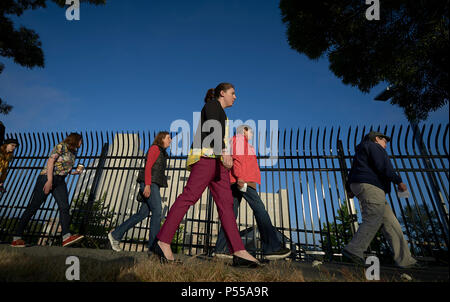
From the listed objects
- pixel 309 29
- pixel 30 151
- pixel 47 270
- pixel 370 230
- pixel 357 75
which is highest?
pixel 309 29

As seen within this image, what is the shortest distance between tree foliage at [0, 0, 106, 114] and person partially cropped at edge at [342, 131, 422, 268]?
347 inches

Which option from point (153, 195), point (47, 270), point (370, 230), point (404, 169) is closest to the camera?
point (47, 270)

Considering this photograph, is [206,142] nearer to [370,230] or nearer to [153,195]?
[153,195]

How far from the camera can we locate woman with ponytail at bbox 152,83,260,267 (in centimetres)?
212

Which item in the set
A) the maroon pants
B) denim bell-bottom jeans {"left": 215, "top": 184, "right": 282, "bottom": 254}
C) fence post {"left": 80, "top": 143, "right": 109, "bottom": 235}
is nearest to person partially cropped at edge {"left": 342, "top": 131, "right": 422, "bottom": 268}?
denim bell-bottom jeans {"left": 215, "top": 184, "right": 282, "bottom": 254}

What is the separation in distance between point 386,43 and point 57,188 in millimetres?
8118

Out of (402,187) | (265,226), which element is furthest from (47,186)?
(402,187)

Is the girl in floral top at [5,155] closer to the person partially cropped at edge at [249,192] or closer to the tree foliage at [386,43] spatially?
the person partially cropped at edge at [249,192]

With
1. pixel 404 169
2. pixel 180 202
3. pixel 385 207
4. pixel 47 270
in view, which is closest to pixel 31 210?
pixel 47 270

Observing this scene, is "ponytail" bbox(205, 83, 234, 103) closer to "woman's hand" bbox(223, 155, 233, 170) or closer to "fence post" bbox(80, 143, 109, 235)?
"woman's hand" bbox(223, 155, 233, 170)

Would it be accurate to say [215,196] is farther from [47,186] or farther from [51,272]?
[47,186]

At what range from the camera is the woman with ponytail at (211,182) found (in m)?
2.12

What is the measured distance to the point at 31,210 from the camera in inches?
142
